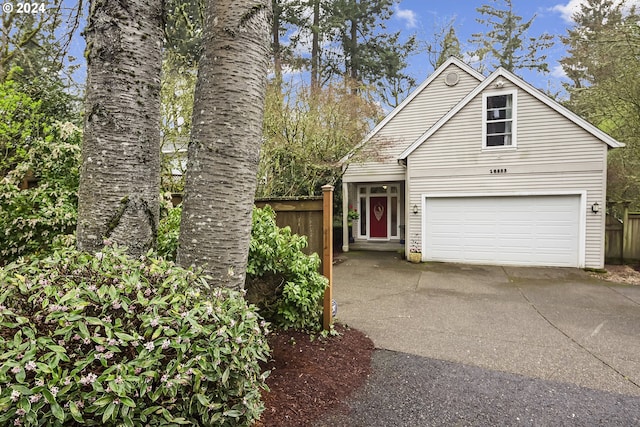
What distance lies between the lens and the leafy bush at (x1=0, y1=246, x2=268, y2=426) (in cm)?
121

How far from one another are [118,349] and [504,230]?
9928mm

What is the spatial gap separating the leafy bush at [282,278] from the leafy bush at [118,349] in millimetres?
1650

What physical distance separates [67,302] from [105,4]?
1774 mm

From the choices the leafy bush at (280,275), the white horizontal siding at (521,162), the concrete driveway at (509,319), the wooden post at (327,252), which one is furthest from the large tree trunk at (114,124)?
the white horizontal siding at (521,162)

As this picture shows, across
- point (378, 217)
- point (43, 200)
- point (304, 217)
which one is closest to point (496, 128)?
point (378, 217)

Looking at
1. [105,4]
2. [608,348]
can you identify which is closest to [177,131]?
[105,4]

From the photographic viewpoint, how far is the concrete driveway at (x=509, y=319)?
3434mm

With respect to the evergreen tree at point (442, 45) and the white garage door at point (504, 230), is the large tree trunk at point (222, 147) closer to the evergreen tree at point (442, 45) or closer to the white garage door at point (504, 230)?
the white garage door at point (504, 230)

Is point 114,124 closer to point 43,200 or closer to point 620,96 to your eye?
point 43,200

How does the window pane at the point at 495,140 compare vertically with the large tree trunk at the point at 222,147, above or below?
above

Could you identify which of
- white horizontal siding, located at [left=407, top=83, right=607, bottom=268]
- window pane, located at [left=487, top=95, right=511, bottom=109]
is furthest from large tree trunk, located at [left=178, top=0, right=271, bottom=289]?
window pane, located at [left=487, top=95, right=511, bottom=109]

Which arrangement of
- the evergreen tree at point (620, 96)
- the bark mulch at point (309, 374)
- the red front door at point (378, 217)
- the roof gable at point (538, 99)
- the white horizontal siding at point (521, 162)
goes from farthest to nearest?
the red front door at point (378, 217) < the white horizontal siding at point (521, 162) < the roof gable at point (538, 99) < the evergreen tree at point (620, 96) < the bark mulch at point (309, 374)

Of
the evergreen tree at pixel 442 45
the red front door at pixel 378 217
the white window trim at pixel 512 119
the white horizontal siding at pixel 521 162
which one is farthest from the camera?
the evergreen tree at pixel 442 45

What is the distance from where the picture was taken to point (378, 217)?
42.8ft
